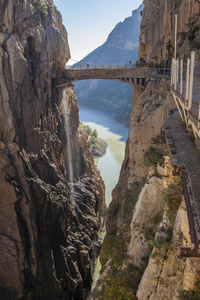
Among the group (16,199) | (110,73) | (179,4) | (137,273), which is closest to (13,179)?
(16,199)

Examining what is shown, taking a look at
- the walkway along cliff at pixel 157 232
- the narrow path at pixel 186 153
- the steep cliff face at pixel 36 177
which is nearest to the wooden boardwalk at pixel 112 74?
the steep cliff face at pixel 36 177

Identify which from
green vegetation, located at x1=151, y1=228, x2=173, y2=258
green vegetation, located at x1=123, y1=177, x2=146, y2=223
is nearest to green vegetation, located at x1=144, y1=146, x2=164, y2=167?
green vegetation, located at x1=151, y1=228, x2=173, y2=258

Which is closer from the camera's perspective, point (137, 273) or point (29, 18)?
point (137, 273)

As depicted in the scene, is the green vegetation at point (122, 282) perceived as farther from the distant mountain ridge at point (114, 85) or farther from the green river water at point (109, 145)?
the distant mountain ridge at point (114, 85)

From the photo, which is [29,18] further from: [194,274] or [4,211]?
[194,274]

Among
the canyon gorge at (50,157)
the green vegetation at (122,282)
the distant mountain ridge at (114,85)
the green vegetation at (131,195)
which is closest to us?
the green vegetation at (122,282)

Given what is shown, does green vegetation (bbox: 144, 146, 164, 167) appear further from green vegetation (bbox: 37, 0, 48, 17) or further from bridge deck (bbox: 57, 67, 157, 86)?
green vegetation (bbox: 37, 0, 48, 17)
